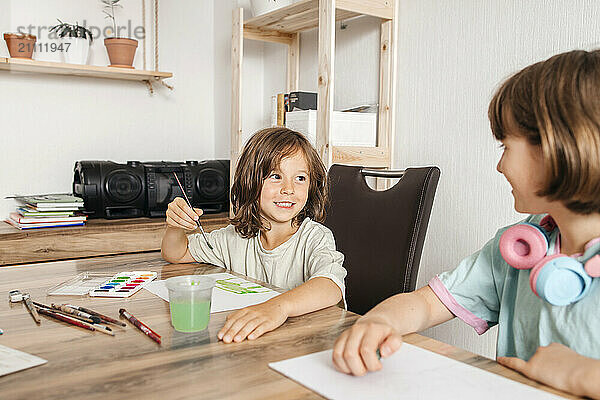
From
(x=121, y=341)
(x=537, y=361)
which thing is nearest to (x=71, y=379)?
(x=121, y=341)

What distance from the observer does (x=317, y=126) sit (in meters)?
2.15

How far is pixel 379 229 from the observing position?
1521 mm

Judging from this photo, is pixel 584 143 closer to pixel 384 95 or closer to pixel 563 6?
pixel 563 6

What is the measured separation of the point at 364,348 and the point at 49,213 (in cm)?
194

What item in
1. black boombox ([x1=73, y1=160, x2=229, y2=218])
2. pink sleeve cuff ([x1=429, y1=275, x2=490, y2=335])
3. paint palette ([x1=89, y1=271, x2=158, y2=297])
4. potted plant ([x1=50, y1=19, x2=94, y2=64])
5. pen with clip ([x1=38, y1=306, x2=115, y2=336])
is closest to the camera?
pen with clip ([x1=38, y1=306, x2=115, y2=336])

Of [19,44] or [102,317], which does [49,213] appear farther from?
[102,317]

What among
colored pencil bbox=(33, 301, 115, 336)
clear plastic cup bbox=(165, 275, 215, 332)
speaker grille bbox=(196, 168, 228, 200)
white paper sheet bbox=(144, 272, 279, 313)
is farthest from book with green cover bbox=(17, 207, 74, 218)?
clear plastic cup bbox=(165, 275, 215, 332)

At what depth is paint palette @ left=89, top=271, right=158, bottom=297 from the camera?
3.70 ft

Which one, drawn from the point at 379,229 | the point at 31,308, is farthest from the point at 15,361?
the point at 379,229

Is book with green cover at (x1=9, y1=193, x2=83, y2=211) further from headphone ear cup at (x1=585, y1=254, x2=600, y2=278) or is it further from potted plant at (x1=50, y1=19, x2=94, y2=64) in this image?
headphone ear cup at (x1=585, y1=254, x2=600, y2=278)

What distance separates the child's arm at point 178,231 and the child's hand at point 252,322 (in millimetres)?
477

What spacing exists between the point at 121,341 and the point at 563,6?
5.00 feet

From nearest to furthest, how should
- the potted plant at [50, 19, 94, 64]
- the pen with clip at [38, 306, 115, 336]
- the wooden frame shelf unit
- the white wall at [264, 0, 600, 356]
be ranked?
the pen with clip at [38, 306, 115, 336]
the white wall at [264, 0, 600, 356]
the wooden frame shelf unit
the potted plant at [50, 19, 94, 64]

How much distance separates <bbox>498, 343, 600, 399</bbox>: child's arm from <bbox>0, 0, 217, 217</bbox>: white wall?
99.4 inches
